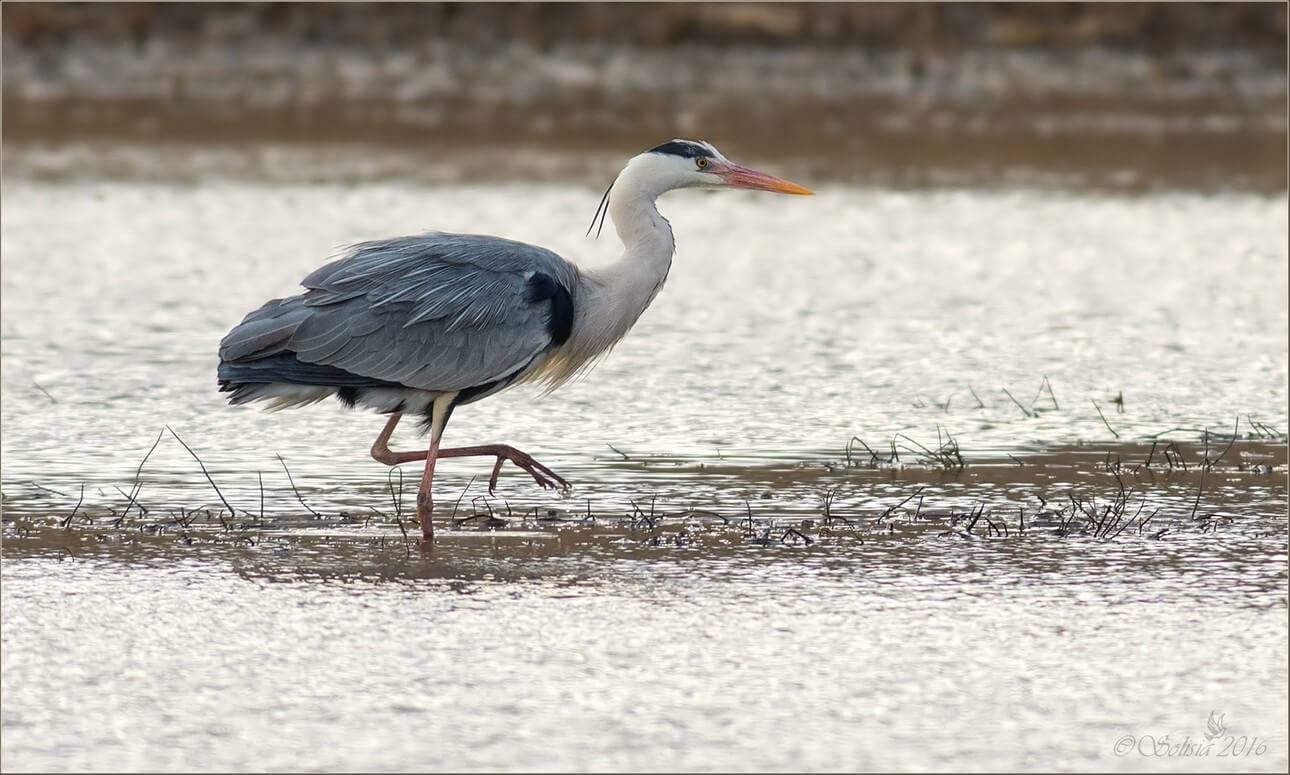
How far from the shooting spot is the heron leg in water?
790cm

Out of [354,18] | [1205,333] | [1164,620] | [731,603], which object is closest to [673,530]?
[731,603]

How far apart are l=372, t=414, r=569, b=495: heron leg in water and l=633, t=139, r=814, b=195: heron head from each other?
1.30 meters

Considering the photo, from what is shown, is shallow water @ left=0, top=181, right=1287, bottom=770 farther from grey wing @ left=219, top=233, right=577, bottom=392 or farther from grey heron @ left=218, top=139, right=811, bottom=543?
grey wing @ left=219, top=233, right=577, bottom=392

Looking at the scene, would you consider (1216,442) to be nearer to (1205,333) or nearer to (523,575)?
(1205,333)

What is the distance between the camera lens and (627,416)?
9.74m

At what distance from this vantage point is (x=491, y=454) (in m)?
7.98

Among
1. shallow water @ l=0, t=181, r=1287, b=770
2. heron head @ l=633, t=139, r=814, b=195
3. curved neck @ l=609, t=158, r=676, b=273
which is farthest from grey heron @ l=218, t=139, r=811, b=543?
heron head @ l=633, t=139, r=814, b=195

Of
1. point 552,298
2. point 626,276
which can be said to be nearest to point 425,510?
point 552,298

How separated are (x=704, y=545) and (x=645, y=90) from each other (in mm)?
17544

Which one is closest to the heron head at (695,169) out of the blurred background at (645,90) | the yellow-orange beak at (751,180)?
the yellow-orange beak at (751,180)

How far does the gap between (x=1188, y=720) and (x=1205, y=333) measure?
6.69 metres

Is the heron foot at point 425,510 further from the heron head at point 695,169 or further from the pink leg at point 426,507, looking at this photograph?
the heron head at point 695,169

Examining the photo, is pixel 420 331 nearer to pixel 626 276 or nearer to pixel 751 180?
pixel 626 276

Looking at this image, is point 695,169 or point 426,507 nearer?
point 426,507
